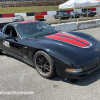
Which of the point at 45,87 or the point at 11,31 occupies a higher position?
the point at 11,31

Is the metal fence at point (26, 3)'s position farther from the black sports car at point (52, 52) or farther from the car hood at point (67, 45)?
the car hood at point (67, 45)

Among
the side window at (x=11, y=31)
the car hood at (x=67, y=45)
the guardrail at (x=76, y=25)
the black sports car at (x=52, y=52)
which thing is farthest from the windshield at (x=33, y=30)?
the guardrail at (x=76, y=25)

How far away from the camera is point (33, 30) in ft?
13.2

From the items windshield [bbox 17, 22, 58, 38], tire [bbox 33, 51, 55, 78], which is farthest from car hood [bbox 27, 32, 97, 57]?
windshield [bbox 17, 22, 58, 38]

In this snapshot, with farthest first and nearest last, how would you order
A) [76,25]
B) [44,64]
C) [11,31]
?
1. [76,25]
2. [11,31]
3. [44,64]

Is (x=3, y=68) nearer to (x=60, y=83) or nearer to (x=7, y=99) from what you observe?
(x=7, y=99)

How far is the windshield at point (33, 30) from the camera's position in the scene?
3.87m

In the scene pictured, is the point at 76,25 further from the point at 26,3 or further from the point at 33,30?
the point at 26,3

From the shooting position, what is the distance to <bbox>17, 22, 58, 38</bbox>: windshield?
12.7 ft

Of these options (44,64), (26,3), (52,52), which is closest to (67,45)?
(52,52)

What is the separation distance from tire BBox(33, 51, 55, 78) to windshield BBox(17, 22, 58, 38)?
89 centimetres

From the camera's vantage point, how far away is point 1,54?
5.33 m

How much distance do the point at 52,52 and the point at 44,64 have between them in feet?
1.36

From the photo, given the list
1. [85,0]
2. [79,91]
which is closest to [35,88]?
[79,91]
